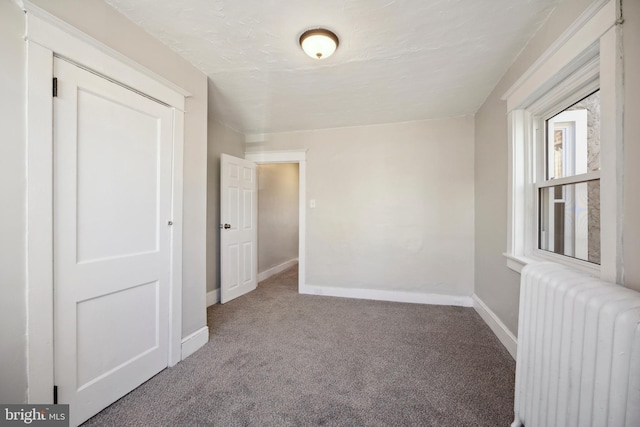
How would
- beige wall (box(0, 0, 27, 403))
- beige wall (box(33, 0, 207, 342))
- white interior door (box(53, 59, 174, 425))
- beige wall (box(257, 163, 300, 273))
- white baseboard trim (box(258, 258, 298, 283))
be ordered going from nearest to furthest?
beige wall (box(0, 0, 27, 403)) < white interior door (box(53, 59, 174, 425)) < beige wall (box(33, 0, 207, 342)) < white baseboard trim (box(258, 258, 298, 283)) < beige wall (box(257, 163, 300, 273))

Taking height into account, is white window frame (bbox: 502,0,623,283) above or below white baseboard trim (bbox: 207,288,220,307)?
above

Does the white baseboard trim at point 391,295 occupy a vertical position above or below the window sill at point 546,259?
below

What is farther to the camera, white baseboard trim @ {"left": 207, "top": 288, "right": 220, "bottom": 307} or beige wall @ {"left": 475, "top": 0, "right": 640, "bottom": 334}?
white baseboard trim @ {"left": 207, "top": 288, "right": 220, "bottom": 307}

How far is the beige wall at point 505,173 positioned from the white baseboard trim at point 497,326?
6 cm

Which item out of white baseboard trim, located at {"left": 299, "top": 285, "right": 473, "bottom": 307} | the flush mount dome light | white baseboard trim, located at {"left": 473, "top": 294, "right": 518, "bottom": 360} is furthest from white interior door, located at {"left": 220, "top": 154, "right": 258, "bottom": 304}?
A: white baseboard trim, located at {"left": 473, "top": 294, "right": 518, "bottom": 360}

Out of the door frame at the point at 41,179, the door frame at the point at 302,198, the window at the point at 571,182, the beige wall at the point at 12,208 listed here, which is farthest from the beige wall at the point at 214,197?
the window at the point at 571,182

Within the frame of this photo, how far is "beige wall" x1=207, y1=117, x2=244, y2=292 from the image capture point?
3328mm

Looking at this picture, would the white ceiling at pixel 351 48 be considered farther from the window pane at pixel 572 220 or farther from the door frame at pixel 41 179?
the window pane at pixel 572 220

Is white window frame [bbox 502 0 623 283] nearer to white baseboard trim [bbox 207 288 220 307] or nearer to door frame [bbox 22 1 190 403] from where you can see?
door frame [bbox 22 1 190 403]

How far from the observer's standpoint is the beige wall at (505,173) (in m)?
1.04

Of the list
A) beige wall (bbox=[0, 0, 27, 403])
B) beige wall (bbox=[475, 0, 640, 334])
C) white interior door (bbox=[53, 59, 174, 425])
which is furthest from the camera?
white interior door (bbox=[53, 59, 174, 425])

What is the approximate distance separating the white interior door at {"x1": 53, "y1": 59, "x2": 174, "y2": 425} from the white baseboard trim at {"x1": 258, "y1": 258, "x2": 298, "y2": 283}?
8.38 ft

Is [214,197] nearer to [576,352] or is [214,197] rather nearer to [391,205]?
[391,205]

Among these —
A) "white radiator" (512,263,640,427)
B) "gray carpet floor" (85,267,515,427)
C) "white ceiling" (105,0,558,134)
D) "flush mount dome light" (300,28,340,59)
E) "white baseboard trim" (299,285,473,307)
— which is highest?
"white ceiling" (105,0,558,134)
